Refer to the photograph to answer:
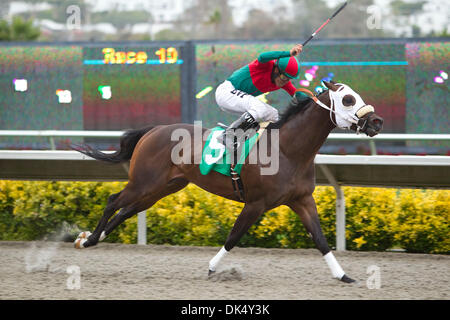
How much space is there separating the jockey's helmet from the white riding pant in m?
0.30

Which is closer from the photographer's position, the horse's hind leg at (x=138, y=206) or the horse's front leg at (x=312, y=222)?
the horse's front leg at (x=312, y=222)

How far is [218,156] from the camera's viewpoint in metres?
5.11

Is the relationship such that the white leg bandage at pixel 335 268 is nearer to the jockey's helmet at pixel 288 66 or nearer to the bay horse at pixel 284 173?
the bay horse at pixel 284 173

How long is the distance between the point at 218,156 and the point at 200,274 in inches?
36.6

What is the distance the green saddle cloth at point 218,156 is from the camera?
16.4 feet

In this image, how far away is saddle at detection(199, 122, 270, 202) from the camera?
5.01m

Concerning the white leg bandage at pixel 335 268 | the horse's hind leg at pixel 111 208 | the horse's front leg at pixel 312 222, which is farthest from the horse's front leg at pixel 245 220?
the horse's hind leg at pixel 111 208

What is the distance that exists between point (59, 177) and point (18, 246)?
0.77 m

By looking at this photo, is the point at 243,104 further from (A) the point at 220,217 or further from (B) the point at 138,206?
(A) the point at 220,217

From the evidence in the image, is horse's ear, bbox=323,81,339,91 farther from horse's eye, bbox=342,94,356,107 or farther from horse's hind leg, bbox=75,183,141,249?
horse's hind leg, bbox=75,183,141,249

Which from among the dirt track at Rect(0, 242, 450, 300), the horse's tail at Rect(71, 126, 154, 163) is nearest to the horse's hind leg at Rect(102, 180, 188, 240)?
the dirt track at Rect(0, 242, 450, 300)

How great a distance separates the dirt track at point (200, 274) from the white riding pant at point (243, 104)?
116cm
